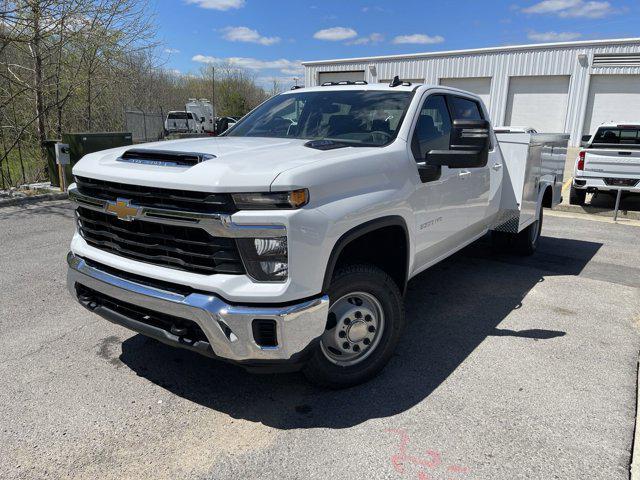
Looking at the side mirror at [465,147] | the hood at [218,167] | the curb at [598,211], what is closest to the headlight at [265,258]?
the hood at [218,167]

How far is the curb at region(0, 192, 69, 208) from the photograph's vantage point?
30.7 ft

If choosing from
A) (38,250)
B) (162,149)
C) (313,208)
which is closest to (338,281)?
(313,208)

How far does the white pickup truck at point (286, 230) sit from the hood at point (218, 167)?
0.03 feet

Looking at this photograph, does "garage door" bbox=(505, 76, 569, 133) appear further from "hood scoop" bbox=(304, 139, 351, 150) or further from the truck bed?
"hood scoop" bbox=(304, 139, 351, 150)

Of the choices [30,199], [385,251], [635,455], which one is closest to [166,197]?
[385,251]

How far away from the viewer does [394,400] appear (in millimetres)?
3174

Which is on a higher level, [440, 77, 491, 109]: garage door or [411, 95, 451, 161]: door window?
[440, 77, 491, 109]: garage door

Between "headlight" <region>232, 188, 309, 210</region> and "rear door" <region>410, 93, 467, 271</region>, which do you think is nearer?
"headlight" <region>232, 188, 309, 210</region>

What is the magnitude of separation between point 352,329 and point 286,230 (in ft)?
3.30

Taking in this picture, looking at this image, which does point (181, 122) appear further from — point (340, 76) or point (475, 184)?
point (475, 184)

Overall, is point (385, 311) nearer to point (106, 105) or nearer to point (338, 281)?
point (338, 281)

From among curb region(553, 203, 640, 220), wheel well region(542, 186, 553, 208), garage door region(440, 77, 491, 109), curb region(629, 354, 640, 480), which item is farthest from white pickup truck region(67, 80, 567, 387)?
garage door region(440, 77, 491, 109)

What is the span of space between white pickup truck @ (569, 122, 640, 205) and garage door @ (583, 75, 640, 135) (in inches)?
596

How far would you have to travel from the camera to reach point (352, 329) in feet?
10.4
